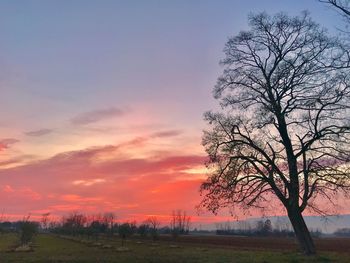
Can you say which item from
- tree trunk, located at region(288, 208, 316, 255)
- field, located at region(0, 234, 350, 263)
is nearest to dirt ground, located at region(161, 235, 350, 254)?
field, located at region(0, 234, 350, 263)

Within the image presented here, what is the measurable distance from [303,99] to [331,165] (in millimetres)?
4773

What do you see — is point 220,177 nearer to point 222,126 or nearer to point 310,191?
point 222,126

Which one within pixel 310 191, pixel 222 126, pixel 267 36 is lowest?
pixel 310 191

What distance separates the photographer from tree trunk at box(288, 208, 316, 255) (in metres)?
28.0

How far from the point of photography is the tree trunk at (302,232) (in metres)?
28.0

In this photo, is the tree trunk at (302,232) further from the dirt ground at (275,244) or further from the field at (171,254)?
the dirt ground at (275,244)

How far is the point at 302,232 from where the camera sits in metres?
28.2

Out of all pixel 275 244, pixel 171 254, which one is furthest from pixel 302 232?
pixel 275 244

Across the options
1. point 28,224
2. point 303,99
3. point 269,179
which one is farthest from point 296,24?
point 28,224

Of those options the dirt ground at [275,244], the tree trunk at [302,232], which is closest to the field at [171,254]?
the dirt ground at [275,244]

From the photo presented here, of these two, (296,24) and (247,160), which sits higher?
(296,24)

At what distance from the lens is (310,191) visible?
2816cm

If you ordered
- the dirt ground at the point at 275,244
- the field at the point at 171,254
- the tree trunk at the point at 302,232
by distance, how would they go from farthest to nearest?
the dirt ground at the point at 275,244 < the field at the point at 171,254 < the tree trunk at the point at 302,232

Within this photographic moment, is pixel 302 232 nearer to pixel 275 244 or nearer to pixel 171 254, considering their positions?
pixel 171 254
